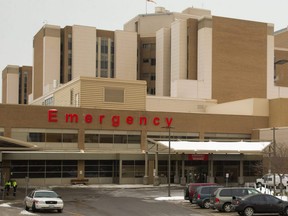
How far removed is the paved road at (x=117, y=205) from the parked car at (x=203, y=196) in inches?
21.4

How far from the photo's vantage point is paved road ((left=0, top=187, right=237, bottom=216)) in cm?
3855

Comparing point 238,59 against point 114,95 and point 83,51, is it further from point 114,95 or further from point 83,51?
point 114,95

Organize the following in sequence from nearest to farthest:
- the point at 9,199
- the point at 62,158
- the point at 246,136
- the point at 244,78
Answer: the point at 9,199 < the point at 62,158 < the point at 246,136 < the point at 244,78

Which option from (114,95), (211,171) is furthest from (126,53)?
(211,171)

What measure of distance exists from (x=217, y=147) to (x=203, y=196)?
29201 millimetres

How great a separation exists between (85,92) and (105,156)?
9.39m

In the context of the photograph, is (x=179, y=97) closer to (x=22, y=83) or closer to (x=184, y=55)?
(x=184, y=55)

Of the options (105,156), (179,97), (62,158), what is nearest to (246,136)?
(179,97)

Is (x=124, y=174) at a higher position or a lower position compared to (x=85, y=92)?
lower

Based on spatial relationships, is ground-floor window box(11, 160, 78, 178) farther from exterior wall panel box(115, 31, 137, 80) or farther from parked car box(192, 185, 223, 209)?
exterior wall panel box(115, 31, 137, 80)

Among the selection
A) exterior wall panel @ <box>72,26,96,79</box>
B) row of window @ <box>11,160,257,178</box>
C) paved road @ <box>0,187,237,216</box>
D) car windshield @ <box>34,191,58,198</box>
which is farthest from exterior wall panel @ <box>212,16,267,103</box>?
car windshield @ <box>34,191,58,198</box>

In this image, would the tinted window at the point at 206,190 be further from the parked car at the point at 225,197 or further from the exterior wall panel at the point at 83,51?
the exterior wall panel at the point at 83,51

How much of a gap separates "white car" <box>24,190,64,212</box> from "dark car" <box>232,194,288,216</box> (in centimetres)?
1192

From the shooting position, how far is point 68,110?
72938mm
